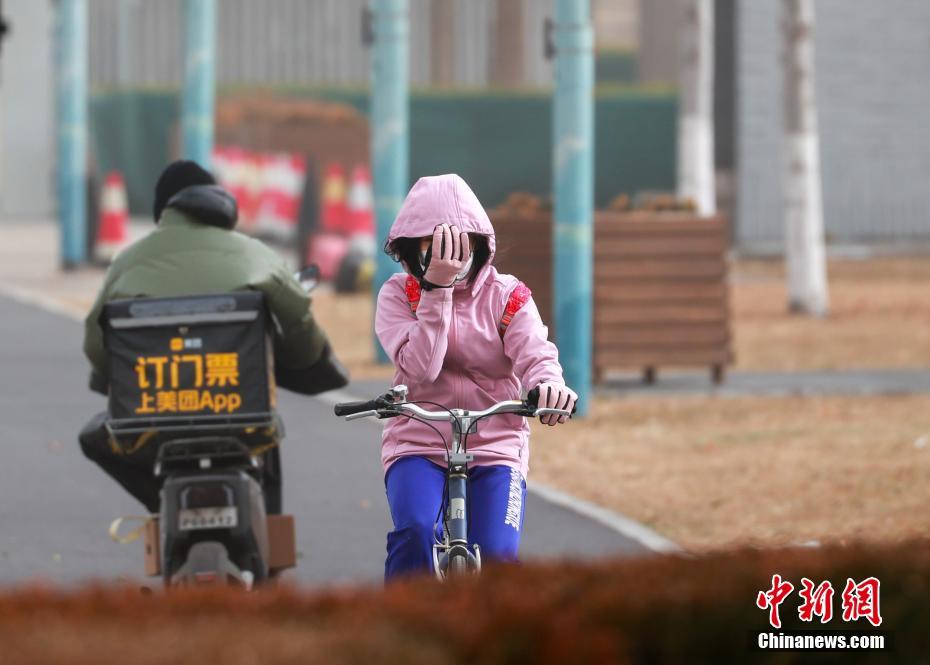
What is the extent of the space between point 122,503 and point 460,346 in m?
4.99

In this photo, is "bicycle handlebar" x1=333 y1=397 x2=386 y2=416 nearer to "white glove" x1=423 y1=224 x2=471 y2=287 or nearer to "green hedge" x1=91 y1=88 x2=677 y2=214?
"white glove" x1=423 y1=224 x2=471 y2=287

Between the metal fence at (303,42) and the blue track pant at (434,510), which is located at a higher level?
the metal fence at (303,42)

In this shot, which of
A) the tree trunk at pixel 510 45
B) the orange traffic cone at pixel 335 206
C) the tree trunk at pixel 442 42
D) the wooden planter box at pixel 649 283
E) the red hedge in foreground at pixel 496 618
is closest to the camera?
the red hedge in foreground at pixel 496 618

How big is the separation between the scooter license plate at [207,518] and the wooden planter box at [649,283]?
29.8 ft

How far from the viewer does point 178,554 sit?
645cm

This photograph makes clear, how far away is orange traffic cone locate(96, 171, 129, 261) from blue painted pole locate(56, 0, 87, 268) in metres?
0.35

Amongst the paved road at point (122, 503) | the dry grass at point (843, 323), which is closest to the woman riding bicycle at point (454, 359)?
the paved road at point (122, 503)

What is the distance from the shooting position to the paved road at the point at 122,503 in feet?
29.7

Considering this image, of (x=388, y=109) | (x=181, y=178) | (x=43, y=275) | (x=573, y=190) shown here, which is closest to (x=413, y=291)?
(x=181, y=178)

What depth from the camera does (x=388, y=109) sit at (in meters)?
17.2

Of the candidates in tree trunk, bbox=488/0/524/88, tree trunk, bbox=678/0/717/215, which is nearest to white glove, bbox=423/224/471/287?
tree trunk, bbox=678/0/717/215

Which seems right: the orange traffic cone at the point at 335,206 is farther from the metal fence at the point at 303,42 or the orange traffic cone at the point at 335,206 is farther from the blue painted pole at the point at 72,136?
the metal fence at the point at 303,42

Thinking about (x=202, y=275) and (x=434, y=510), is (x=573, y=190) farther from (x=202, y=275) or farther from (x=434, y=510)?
(x=434, y=510)

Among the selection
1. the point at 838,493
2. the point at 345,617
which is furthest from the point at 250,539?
the point at 838,493
